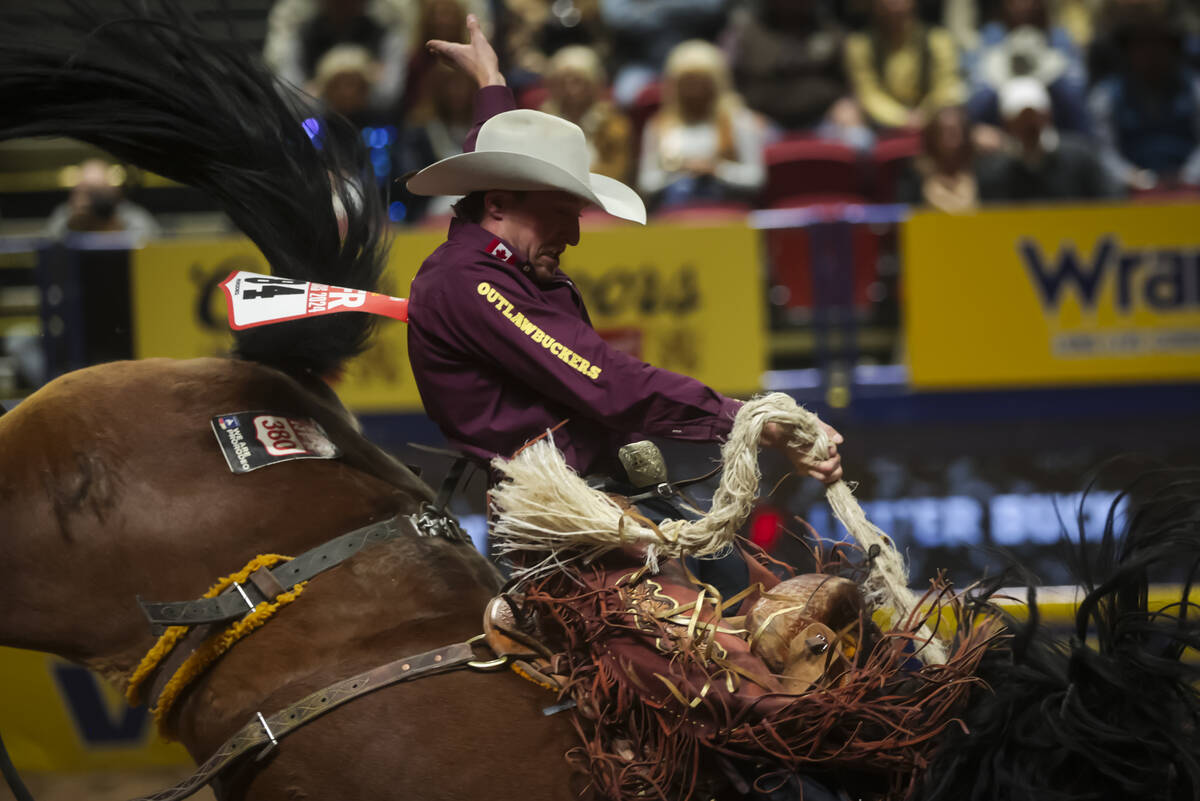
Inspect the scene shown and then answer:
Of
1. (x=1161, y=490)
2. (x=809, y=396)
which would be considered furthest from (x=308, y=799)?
(x=809, y=396)

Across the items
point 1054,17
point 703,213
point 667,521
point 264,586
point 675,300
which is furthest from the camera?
point 1054,17

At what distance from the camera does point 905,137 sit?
7.89 metres

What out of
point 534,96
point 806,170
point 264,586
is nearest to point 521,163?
point 264,586

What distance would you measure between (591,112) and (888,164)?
5.96 ft

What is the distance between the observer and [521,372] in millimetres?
2621

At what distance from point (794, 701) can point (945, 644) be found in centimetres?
40

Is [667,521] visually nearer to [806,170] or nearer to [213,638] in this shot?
[213,638]

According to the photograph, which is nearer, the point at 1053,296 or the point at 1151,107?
the point at 1053,296

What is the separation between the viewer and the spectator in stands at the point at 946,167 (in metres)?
7.16

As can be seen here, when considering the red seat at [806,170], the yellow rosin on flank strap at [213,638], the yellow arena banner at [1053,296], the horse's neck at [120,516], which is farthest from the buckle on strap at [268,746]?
the red seat at [806,170]

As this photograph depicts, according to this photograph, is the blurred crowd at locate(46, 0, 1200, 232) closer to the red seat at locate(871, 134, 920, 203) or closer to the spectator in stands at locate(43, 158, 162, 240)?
the red seat at locate(871, 134, 920, 203)

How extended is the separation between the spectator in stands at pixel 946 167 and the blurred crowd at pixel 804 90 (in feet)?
0.04

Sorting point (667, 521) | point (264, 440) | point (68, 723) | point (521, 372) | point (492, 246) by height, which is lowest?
point (68, 723)

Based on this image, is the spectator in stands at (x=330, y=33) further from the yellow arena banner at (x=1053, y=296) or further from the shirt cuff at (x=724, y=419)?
the shirt cuff at (x=724, y=419)
